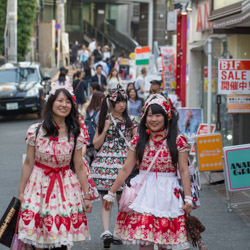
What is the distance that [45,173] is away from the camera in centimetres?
527

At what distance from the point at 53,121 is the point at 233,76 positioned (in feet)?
21.8

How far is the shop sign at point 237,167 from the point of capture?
8.80 meters

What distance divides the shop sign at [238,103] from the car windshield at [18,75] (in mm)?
11611

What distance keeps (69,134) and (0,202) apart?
164 inches

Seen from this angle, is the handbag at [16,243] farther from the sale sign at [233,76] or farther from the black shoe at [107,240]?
the sale sign at [233,76]

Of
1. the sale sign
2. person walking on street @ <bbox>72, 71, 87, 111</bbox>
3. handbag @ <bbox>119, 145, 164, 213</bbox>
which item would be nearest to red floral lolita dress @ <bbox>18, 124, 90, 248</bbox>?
handbag @ <bbox>119, 145, 164, 213</bbox>

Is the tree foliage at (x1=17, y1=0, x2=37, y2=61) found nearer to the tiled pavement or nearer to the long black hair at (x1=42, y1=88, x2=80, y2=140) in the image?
the tiled pavement

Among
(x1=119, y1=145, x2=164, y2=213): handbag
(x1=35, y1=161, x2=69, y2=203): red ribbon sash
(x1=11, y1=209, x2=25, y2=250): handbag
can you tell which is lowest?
(x1=11, y1=209, x2=25, y2=250): handbag

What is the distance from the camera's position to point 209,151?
10.7 m

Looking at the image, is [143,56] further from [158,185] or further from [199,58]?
[158,185]

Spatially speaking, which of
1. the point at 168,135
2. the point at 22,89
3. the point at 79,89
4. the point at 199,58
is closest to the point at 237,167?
the point at 168,135

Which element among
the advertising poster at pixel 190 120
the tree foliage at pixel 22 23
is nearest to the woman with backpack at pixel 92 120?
the advertising poster at pixel 190 120

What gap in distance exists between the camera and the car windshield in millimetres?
22177

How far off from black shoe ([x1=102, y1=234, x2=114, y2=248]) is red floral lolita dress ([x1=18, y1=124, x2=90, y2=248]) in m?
1.37
